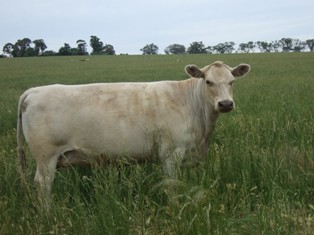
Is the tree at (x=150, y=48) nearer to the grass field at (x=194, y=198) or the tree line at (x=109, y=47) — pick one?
the tree line at (x=109, y=47)

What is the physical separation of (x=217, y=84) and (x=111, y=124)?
1.48 metres

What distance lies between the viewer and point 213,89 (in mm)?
5074

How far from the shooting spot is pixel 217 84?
504cm

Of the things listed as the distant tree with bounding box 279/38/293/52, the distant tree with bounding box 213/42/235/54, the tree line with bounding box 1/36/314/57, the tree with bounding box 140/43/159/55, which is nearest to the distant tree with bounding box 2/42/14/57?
the tree line with bounding box 1/36/314/57

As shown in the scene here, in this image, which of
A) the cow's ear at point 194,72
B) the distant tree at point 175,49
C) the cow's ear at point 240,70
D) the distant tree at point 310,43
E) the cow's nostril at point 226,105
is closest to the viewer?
the cow's nostril at point 226,105

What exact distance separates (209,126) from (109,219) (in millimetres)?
2497

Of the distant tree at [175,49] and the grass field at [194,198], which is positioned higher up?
the distant tree at [175,49]

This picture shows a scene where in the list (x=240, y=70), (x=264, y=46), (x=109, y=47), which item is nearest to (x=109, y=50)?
(x=109, y=47)

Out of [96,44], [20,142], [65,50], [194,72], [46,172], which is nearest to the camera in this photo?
[46,172]

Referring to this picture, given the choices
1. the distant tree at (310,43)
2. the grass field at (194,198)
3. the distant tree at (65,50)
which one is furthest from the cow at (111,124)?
the distant tree at (310,43)

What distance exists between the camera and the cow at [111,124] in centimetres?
473

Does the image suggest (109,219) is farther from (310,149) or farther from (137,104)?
(310,149)

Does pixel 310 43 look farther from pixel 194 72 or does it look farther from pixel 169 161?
pixel 169 161

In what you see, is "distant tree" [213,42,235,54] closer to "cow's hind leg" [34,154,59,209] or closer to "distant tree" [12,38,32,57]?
"distant tree" [12,38,32,57]
